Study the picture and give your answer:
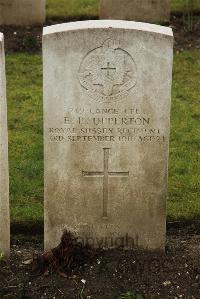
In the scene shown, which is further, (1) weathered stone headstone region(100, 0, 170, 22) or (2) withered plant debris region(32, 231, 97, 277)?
(1) weathered stone headstone region(100, 0, 170, 22)

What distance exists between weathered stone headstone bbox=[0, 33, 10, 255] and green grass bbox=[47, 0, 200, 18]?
601cm

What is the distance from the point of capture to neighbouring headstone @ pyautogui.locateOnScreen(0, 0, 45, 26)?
1107cm

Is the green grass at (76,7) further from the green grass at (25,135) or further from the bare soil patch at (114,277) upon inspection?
the bare soil patch at (114,277)

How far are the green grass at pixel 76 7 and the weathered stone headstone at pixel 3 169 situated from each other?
19.7 feet

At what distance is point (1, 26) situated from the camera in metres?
11.1

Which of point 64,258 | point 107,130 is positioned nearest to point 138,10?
point 107,130

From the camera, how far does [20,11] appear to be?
36.4ft

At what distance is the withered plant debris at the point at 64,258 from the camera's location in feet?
19.1

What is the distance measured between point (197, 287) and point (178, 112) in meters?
3.45

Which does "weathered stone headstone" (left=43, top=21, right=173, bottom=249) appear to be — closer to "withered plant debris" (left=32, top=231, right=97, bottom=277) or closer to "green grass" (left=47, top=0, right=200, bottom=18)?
"withered plant debris" (left=32, top=231, right=97, bottom=277)

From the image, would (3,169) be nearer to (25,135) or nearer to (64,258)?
(64,258)

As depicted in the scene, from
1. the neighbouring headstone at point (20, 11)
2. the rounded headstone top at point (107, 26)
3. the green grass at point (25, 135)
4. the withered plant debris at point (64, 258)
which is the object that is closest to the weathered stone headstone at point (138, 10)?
the neighbouring headstone at point (20, 11)

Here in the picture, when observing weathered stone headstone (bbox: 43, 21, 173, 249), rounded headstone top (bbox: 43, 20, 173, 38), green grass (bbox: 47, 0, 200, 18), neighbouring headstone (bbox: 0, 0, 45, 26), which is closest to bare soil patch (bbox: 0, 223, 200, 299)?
weathered stone headstone (bbox: 43, 21, 173, 249)

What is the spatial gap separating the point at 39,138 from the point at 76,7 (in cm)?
411
